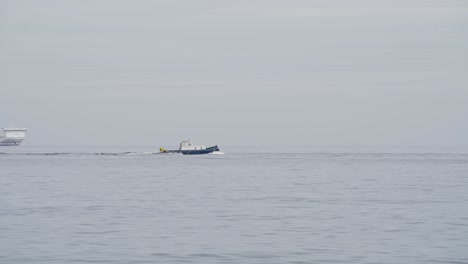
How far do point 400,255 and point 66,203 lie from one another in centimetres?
2909

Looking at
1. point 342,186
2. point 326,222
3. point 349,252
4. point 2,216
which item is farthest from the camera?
point 342,186

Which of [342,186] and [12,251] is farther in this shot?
[342,186]

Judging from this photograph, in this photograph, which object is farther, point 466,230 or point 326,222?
point 326,222

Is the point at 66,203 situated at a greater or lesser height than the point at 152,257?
greater

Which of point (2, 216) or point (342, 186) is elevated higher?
point (342, 186)

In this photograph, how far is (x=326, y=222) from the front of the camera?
41844 mm

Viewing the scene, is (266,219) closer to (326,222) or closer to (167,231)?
(326,222)

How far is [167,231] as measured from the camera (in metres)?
38.1

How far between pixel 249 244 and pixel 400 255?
643cm

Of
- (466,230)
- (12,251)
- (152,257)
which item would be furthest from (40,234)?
(466,230)

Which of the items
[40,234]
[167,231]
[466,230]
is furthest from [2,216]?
[466,230]

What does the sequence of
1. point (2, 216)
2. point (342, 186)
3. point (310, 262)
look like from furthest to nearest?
1. point (342, 186)
2. point (2, 216)
3. point (310, 262)

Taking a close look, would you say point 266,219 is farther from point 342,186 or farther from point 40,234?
point 342,186

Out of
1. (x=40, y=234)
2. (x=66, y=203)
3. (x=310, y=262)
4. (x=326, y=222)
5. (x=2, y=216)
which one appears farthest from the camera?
(x=66, y=203)
